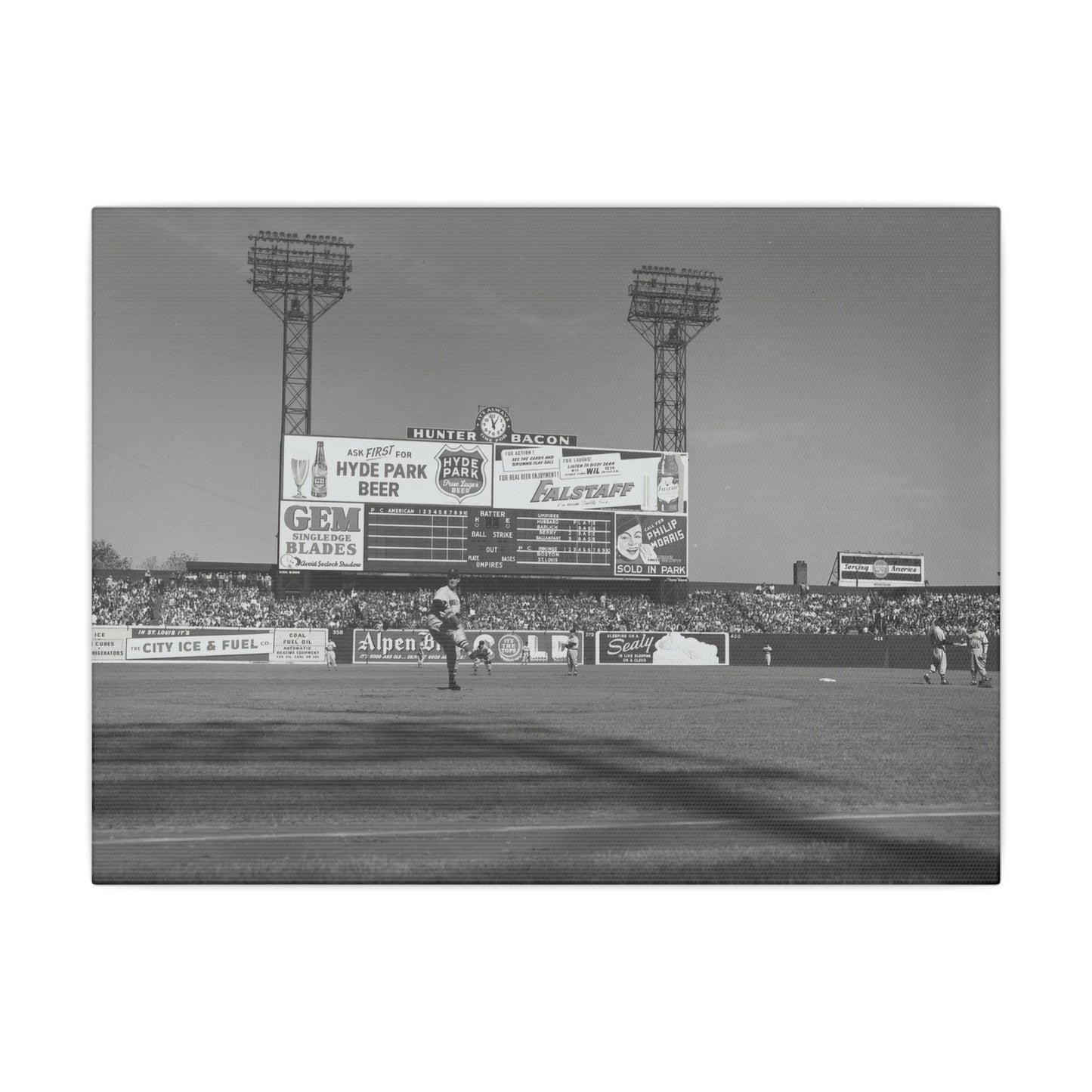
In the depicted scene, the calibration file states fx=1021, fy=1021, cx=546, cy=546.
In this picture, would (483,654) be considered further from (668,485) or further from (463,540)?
(668,485)

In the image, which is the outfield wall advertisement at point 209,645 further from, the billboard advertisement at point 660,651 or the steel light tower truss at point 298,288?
the billboard advertisement at point 660,651

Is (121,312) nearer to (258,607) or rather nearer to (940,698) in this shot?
(258,607)

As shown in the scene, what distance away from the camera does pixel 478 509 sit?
1249cm

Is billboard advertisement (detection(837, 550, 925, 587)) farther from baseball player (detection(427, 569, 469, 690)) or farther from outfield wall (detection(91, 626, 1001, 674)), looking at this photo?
baseball player (detection(427, 569, 469, 690))

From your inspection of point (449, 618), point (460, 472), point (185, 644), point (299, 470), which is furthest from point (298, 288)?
point (185, 644)

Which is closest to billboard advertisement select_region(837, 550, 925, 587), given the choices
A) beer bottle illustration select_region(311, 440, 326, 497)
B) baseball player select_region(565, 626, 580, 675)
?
→ baseball player select_region(565, 626, 580, 675)

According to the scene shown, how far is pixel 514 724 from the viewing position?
34.3 feet

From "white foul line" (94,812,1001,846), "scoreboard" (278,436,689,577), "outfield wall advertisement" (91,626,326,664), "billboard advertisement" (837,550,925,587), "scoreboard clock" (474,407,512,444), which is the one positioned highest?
"scoreboard clock" (474,407,512,444)

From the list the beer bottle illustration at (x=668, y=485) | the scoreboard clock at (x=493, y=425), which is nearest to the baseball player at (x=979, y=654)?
the beer bottle illustration at (x=668, y=485)

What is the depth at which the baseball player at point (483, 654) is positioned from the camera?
15868 mm

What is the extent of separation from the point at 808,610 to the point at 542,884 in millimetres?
8783

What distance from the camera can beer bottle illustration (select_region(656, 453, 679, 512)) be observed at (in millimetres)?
10180

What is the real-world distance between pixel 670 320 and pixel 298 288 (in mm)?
3275

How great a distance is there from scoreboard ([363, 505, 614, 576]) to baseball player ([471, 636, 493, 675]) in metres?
3.37
